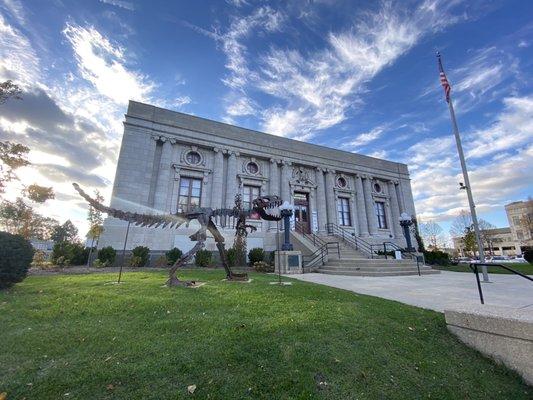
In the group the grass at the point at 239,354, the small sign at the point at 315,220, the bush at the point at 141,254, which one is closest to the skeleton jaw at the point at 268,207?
the grass at the point at 239,354

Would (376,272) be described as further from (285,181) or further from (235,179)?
(235,179)

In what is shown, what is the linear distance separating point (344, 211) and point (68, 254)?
23.0 metres

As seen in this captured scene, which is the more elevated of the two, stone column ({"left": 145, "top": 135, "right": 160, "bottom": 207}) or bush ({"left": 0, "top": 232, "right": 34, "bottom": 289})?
stone column ({"left": 145, "top": 135, "right": 160, "bottom": 207})

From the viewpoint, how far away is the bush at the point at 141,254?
49.9 feet

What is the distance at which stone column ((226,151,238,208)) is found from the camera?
20516 mm

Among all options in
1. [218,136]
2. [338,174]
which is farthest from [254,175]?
[338,174]

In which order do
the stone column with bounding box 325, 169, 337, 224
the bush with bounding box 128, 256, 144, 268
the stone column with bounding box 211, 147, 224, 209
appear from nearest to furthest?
the bush with bounding box 128, 256, 144, 268 < the stone column with bounding box 211, 147, 224, 209 < the stone column with bounding box 325, 169, 337, 224

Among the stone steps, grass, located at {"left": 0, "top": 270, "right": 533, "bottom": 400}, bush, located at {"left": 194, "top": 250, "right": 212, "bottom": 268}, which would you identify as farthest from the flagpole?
bush, located at {"left": 194, "top": 250, "right": 212, "bottom": 268}

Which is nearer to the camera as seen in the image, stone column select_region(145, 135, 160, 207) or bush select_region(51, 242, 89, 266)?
bush select_region(51, 242, 89, 266)

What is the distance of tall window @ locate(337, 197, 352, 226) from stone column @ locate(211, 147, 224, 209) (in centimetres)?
1242

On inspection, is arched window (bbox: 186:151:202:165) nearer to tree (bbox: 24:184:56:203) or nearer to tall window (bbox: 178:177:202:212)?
tall window (bbox: 178:177:202:212)

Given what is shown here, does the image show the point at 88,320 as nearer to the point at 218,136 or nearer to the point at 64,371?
the point at 64,371

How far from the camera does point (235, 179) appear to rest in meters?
21.4

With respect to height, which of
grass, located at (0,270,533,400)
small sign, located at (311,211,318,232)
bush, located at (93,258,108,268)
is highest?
small sign, located at (311,211,318,232)
